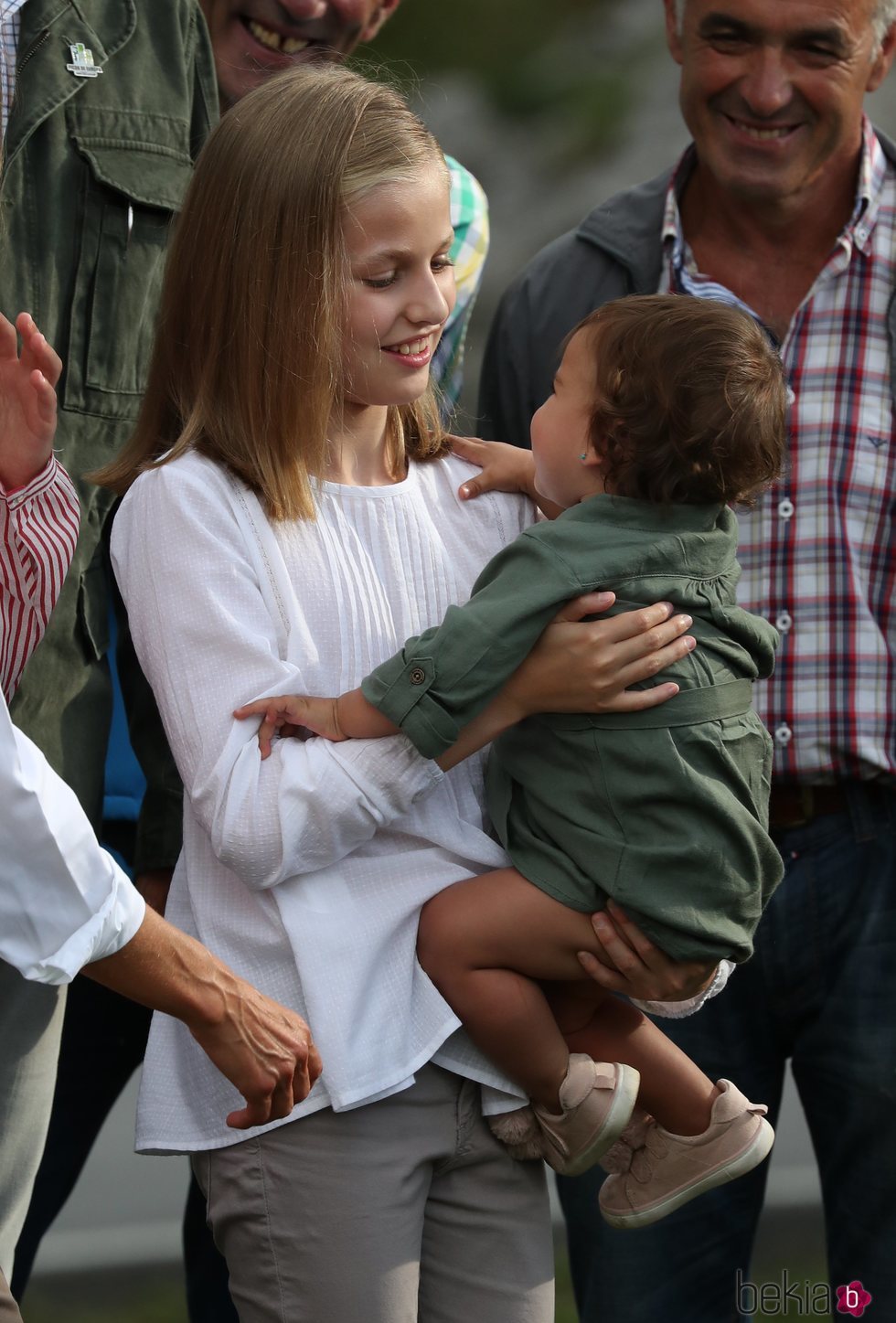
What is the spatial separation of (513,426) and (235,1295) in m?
1.60

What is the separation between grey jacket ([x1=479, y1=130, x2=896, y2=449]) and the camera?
310 cm

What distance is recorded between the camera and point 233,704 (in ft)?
6.52

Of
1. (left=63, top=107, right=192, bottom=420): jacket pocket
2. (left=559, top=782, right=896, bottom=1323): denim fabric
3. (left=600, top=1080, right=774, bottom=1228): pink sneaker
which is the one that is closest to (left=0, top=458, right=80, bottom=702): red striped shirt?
(left=63, top=107, right=192, bottom=420): jacket pocket

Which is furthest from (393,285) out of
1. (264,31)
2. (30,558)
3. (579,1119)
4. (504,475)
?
(264,31)

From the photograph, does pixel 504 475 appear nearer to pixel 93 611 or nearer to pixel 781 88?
pixel 93 611

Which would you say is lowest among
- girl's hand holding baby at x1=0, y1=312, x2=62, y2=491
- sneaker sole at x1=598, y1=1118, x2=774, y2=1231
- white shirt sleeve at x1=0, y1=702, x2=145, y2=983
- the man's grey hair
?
sneaker sole at x1=598, y1=1118, x2=774, y2=1231

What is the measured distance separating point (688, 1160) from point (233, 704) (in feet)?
2.55

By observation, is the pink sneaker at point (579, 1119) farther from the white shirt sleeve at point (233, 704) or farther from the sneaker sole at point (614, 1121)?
the white shirt sleeve at point (233, 704)

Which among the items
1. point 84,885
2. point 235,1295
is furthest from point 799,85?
point 235,1295

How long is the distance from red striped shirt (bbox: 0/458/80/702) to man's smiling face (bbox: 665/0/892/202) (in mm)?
1382

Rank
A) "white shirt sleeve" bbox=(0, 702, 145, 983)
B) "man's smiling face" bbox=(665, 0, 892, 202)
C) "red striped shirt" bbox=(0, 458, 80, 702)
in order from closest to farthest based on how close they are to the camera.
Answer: "white shirt sleeve" bbox=(0, 702, 145, 983) → "red striped shirt" bbox=(0, 458, 80, 702) → "man's smiling face" bbox=(665, 0, 892, 202)

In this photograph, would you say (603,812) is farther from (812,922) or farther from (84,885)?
(812,922)

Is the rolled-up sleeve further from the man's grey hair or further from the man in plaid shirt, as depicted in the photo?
the man's grey hair

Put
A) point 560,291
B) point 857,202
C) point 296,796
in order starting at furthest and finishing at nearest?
point 560,291, point 857,202, point 296,796
